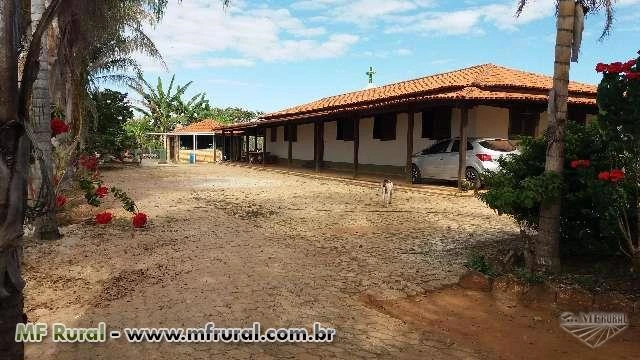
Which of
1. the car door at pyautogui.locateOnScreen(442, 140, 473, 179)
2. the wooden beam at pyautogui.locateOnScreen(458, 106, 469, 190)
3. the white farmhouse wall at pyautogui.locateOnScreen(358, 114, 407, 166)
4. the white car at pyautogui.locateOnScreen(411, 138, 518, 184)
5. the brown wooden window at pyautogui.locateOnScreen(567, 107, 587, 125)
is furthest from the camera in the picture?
the white farmhouse wall at pyautogui.locateOnScreen(358, 114, 407, 166)

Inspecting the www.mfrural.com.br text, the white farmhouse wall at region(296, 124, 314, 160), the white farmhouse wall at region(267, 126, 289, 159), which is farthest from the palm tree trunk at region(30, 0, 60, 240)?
the white farmhouse wall at region(267, 126, 289, 159)

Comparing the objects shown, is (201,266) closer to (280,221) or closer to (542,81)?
(280,221)

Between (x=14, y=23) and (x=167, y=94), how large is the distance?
4357 cm

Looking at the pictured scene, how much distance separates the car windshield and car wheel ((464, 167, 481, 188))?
0.76 m

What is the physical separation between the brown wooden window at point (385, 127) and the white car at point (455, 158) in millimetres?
3028

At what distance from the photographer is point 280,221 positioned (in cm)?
844

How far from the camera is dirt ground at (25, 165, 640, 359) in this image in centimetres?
340

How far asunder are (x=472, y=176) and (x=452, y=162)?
88cm

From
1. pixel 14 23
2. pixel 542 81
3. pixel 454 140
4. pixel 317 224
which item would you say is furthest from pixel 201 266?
pixel 542 81

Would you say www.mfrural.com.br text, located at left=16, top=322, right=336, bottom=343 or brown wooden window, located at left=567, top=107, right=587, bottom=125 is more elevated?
brown wooden window, located at left=567, top=107, right=587, bottom=125

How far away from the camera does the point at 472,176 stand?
41.6ft

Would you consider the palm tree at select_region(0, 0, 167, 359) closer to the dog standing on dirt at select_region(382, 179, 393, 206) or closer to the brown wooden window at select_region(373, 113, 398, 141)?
the dog standing on dirt at select_region(382, 179, 393, 206)

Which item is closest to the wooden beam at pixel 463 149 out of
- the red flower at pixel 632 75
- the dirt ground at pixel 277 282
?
the dirt ground at pixel 277 282

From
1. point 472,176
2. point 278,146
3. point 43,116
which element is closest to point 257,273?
point 43,116
